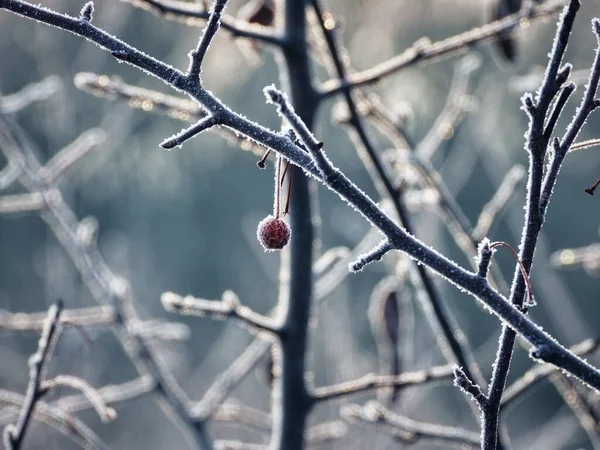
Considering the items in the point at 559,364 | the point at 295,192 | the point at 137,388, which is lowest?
the point at 559,364

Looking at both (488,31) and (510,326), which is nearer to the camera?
(510,326)

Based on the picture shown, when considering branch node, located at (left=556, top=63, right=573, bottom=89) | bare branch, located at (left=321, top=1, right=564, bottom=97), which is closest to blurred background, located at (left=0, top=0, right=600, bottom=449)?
bare branch, located at (left=321, top=1, right=564, bottom=97)

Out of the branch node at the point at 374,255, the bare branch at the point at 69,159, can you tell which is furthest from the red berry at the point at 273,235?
the bare branch at the point at 69,159

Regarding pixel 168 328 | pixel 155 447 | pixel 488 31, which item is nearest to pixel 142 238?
pixel 155 447

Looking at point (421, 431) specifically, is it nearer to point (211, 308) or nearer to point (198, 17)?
point (211, 308)

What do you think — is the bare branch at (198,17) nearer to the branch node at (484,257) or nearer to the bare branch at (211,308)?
the bare branch at (211,308)

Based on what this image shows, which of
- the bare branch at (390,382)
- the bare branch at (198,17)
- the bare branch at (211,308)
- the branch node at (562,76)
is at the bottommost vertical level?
the bare branch at (390,382)

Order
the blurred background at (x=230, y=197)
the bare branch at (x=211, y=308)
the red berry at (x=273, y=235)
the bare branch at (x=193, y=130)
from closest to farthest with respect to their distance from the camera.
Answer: the bare branch at (x=193, y=130)
the red berry at (x=273, y=235)
the bare branch at (x=211, y=308)
the blurred background at (x=230, y=197)

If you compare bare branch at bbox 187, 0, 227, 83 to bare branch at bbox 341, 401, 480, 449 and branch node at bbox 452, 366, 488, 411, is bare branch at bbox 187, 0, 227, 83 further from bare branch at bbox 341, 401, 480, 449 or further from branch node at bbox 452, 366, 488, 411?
Answer: bare branch at bbox 341, 401, 480, 449

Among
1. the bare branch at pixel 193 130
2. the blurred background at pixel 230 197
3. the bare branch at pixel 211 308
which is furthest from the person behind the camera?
the blurred background at pixel 230 197

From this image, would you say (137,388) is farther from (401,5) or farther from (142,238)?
(142,238)
